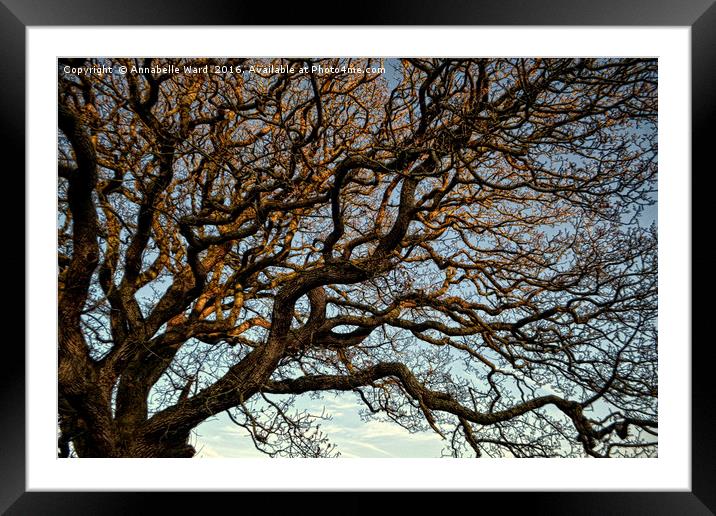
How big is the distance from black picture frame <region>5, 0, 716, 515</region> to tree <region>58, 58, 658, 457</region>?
37 centimetres

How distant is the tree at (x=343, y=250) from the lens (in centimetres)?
282

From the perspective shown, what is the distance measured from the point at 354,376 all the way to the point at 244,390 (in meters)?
0.71

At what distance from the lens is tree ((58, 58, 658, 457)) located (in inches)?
111

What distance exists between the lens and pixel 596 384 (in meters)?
2.86
